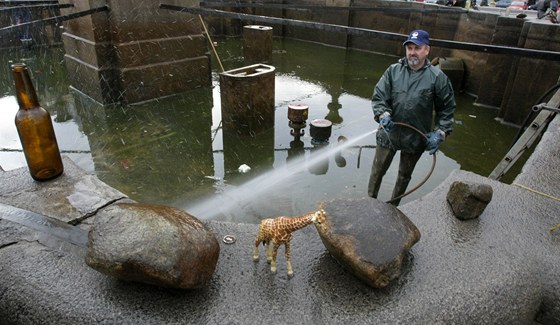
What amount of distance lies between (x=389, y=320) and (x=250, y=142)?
4.85m

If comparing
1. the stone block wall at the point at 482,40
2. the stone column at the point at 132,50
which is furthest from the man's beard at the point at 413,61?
the stone column at the point at 132,50

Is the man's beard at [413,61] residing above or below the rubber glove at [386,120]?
above

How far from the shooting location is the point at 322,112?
24.9 feet

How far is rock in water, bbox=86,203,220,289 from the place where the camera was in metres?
1.46

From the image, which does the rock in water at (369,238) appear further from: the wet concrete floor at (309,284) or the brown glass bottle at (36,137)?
the brown glass bottle at (36,137)

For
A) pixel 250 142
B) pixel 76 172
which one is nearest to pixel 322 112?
pixel 250 142

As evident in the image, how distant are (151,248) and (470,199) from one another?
174 cm

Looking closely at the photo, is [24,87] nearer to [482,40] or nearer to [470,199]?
[470,199]

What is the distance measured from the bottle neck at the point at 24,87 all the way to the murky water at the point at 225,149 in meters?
2.24

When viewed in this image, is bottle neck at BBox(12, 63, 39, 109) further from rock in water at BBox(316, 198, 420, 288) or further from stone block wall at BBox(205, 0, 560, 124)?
stone block wall at BBox(205, 0, 560, 124)

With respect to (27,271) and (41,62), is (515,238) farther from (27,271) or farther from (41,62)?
(41,62)

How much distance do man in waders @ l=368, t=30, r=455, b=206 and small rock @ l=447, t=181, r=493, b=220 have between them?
118 cm

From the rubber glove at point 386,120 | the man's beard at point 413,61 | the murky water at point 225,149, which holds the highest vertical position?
the man's beard at point 413,61

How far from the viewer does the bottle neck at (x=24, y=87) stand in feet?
7.42
